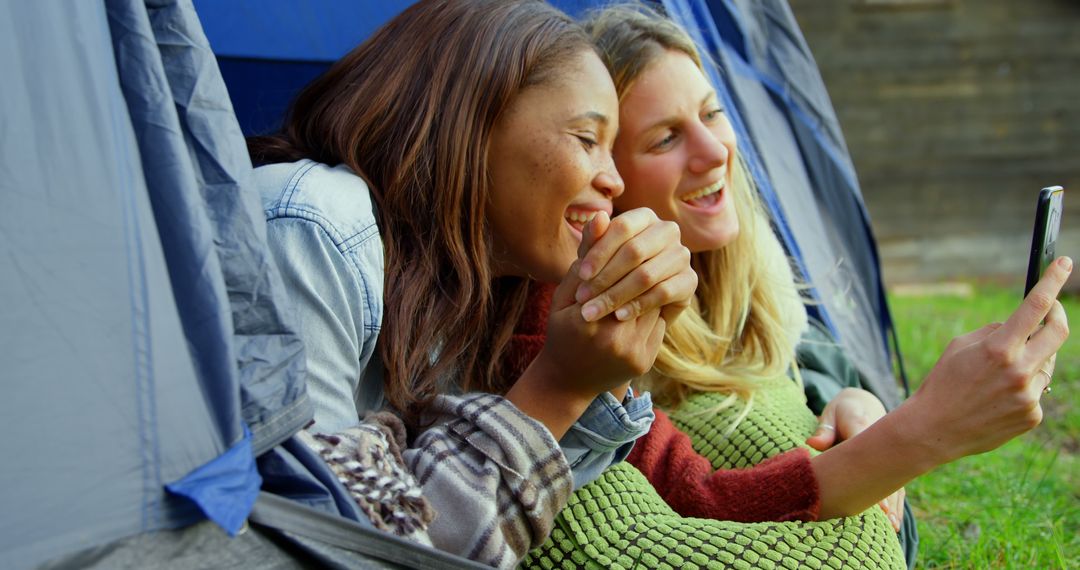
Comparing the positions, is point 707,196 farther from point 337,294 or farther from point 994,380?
point 337,294

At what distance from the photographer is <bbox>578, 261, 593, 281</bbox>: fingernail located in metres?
1.32

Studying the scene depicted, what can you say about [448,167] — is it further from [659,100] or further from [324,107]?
[659,100]

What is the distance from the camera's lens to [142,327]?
3.24ft

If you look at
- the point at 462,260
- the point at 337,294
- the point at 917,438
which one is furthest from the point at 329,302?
the point at 917,438

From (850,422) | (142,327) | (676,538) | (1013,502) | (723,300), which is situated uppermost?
(142,327)

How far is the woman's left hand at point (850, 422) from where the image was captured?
184cm

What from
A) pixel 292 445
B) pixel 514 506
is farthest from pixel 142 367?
pixel 514 506

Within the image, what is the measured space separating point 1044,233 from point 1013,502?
1053 millimetres

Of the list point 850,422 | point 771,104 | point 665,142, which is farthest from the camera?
point 771,104

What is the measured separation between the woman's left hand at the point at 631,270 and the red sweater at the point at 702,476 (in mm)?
396

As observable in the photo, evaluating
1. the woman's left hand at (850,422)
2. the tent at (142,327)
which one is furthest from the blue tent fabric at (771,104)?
the tent at (142,327)

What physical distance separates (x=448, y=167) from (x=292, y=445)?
574 millimetres

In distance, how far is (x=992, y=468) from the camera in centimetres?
266

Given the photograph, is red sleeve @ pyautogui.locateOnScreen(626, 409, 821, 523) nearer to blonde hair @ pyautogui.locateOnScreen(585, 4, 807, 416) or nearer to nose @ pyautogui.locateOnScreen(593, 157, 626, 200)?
blonde hair @ pyautogui.locateOnScreen(585, 4, 807, 416)
